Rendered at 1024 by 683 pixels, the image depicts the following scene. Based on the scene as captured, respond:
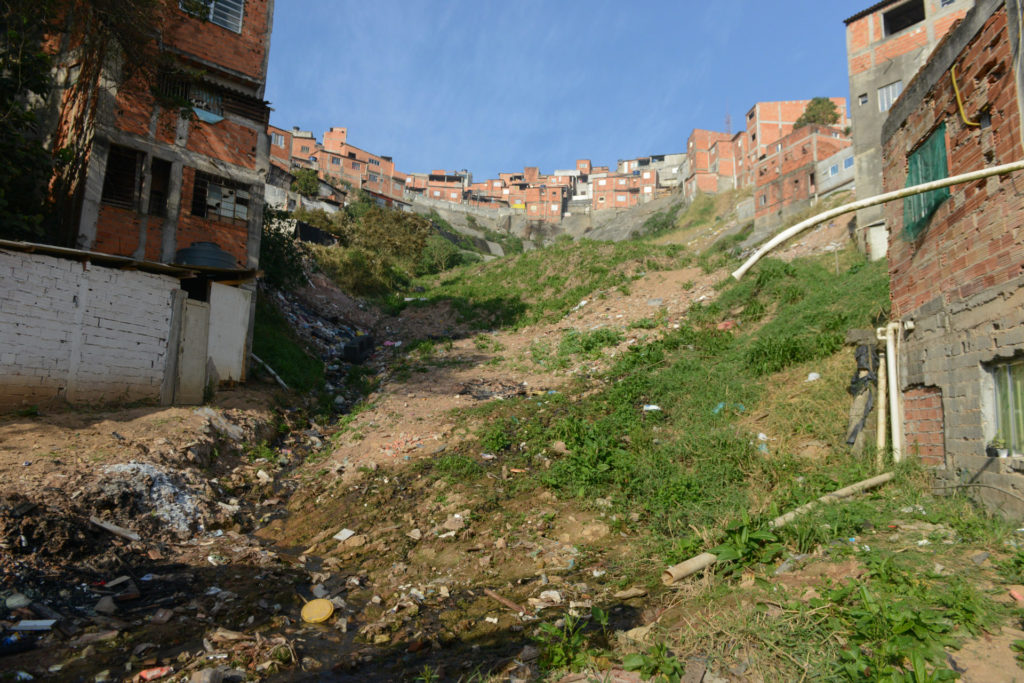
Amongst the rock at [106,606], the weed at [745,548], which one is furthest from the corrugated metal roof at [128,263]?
the weed at [745,548]

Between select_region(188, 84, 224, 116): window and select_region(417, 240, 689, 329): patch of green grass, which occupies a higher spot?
select_region(188, 84, 224, 116): window

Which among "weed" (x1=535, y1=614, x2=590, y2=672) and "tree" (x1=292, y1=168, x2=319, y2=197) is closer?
"weed" (x1=535, y1=614, x2=590, y2=672)

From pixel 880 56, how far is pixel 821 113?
2020 cm

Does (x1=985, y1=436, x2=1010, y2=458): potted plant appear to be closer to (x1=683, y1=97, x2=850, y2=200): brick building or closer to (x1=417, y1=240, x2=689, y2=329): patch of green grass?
(x1=417, y1=240, x2=689, y2=329): patch of green grass

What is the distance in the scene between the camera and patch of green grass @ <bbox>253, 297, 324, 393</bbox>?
38.5 ft

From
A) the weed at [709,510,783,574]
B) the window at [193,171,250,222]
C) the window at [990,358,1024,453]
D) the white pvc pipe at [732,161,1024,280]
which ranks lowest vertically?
the weed at [709,510,783,574]

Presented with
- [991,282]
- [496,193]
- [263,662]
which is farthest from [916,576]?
[496,193]

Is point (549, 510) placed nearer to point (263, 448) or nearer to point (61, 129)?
point (263, 448)

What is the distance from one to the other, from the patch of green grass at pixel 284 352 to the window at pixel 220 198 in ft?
8.22

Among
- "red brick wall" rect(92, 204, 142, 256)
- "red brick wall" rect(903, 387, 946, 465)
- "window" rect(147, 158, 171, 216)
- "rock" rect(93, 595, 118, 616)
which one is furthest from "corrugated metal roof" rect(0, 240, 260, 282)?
"red brick wall" rect(903, 387, 946, 465)

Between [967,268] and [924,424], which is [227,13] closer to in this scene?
[967,268]

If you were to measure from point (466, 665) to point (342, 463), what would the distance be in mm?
4896

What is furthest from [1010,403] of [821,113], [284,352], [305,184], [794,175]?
[821,113]

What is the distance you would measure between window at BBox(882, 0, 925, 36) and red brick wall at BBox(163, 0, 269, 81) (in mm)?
21171
